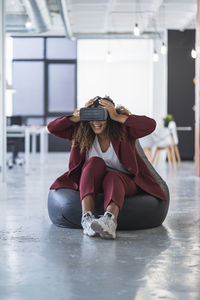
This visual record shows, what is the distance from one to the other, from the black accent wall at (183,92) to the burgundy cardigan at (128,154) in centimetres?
837

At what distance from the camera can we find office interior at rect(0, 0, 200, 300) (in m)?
2.50

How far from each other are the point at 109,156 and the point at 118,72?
1209 centimetres

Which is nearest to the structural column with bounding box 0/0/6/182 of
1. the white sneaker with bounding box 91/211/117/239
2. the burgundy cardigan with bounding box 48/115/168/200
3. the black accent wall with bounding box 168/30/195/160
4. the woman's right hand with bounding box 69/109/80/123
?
the burgundy cardigan with bounding box 48/115/168/200

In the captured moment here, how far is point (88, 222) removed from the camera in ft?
11.1

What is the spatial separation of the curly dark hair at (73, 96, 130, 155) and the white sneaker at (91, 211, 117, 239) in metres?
0.62

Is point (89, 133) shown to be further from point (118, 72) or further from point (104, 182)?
point (118, 72)

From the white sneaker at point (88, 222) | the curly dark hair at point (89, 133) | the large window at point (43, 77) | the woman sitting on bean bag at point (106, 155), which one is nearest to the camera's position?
the white sneaker at point (88, 222)

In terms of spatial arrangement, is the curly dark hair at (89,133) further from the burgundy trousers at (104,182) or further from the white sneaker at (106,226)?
the white sneaker at (106,226)

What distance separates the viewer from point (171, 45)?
12266 millimetres

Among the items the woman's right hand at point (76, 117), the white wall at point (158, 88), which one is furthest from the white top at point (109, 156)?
the white wall at point (158, 88)

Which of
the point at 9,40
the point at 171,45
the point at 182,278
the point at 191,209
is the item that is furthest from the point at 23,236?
the point at 9,40

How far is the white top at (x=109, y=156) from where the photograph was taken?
3.81m

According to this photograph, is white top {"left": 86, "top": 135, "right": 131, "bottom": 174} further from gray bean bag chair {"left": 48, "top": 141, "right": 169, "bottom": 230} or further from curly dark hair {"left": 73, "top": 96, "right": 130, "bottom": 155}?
gray bean bag chair {"left": 48, "top": 141, "right": 169, "bottom": 230}

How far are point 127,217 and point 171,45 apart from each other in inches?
359
